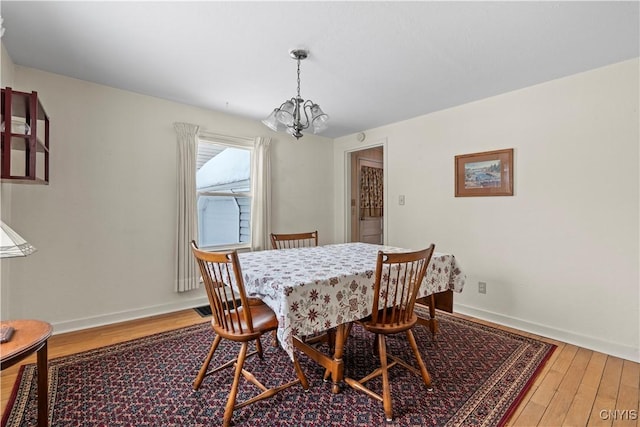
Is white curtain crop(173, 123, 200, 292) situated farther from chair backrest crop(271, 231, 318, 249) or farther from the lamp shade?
the lamp shade

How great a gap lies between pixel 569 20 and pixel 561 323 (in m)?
2.36

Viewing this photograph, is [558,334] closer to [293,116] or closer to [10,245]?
[293,116]

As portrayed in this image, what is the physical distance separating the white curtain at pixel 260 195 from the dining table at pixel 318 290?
1.57 m

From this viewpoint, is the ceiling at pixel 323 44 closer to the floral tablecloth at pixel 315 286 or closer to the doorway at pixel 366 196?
the floral tablecloth at pixel 315 286

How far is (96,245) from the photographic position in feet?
9.64

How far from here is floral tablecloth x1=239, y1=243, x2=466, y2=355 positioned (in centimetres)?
164

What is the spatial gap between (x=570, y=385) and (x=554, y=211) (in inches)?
55.5

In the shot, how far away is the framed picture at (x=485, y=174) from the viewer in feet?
10.0

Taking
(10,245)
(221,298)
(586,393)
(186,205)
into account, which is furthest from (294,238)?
(586,393)

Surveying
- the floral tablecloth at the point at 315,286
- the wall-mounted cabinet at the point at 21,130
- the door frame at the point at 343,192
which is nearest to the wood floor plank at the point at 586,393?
the floral tablecloth at the point at 315,286

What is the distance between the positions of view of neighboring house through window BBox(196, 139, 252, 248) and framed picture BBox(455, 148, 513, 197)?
2.52 metres

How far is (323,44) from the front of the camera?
2174mm

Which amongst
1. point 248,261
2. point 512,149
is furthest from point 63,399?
point 512,149

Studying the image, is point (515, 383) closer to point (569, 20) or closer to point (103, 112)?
point (569, 20)
